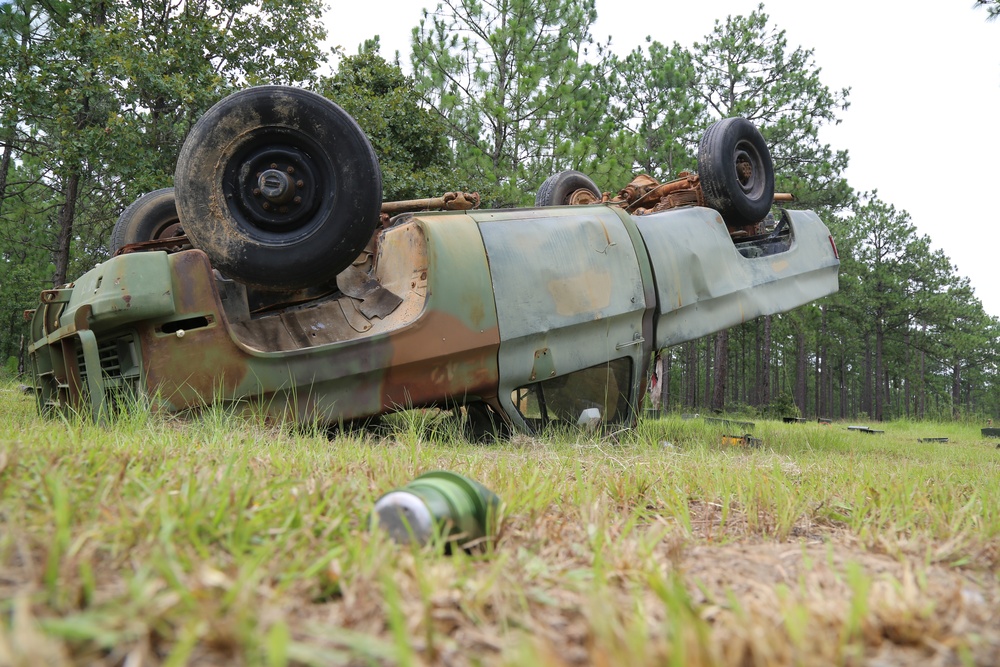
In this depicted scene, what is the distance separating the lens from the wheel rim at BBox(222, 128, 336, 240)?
3533 millimetres

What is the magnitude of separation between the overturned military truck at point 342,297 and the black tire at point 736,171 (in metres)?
0.66

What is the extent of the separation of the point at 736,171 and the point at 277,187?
3.73 m

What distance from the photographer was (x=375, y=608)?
3.34 ft

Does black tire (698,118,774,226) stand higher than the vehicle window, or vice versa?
black tire (698,118,774,226)

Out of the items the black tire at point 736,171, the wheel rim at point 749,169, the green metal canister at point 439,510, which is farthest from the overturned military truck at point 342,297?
the green metal canister at point 439,510

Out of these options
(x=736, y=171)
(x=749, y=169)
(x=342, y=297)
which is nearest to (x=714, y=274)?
(x=736, y=171)

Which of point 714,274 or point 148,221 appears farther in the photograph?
point 714,274

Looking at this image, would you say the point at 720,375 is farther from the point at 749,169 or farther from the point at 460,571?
the point at 460,571

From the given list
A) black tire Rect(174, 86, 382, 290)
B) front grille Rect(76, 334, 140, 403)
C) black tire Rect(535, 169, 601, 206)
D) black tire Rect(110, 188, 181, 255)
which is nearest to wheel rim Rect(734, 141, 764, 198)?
black tire Rect(535, 169, 601, 206)

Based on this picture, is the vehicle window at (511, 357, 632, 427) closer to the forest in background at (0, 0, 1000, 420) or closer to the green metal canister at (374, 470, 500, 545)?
the green metal canister at (374, 470, 500, 545)

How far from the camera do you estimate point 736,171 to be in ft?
18.3

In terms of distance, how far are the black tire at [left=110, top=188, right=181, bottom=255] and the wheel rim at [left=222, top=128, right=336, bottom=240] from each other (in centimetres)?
177

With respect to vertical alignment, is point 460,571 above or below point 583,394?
above

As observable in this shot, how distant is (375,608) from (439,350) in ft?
9.02
